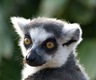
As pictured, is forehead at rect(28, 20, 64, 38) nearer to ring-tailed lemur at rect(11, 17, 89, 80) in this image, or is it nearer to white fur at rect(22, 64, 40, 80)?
ring-tailed lemur at rect(11, 17, 89, 80)

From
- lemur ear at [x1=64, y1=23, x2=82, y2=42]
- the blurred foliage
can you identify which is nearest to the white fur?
lemur ear at [x1=64, y1=23, x2=82, y2=42]

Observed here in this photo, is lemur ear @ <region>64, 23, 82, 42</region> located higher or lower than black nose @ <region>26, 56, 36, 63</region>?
higher

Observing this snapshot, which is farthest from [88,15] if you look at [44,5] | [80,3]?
[44,5]

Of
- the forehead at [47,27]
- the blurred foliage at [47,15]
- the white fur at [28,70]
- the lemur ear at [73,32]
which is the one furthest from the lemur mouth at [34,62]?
the blurred foliage at [47,15]

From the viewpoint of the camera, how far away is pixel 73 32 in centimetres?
602

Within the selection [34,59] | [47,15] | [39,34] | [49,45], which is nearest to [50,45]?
[49,45]

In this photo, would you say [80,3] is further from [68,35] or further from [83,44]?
[68,35]

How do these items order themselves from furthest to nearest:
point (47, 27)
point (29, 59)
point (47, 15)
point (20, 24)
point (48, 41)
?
point (47, 15)
point (20, 24)
point (47, 27)
point (48, 41)
point (29, 59)

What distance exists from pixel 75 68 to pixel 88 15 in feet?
12.9

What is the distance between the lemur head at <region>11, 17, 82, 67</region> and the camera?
576cm

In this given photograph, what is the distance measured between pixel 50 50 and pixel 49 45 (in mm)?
60

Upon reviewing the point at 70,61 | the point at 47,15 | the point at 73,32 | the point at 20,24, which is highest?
the point at 47,15

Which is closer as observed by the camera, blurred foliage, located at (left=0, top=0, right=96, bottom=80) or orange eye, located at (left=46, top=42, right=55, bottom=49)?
orange eye, located at (left=46, top=42, right=55, bottom=49)

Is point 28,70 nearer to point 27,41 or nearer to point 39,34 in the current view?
point 27,41
